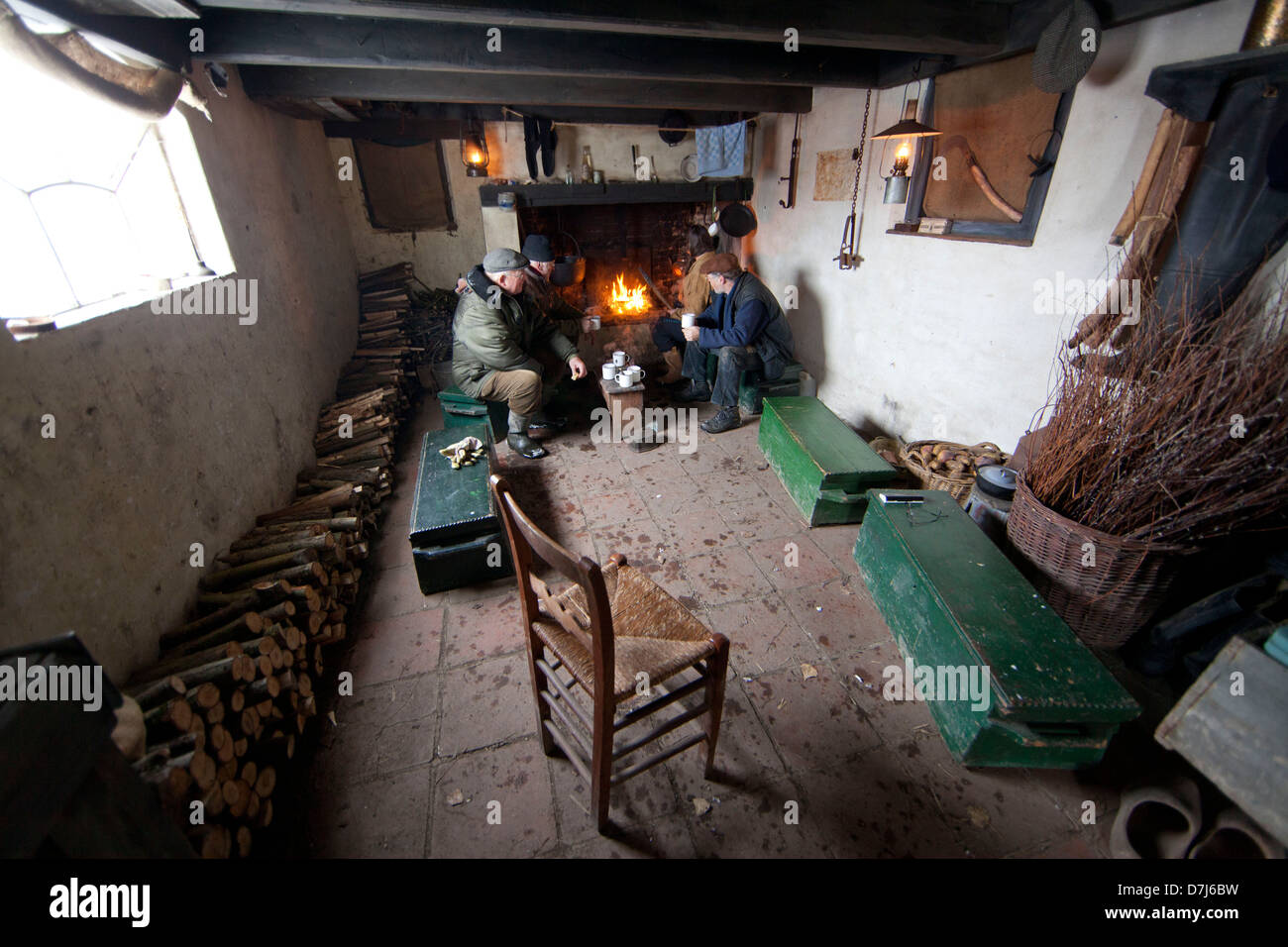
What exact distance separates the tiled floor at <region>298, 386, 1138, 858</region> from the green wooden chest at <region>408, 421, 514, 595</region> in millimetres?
145

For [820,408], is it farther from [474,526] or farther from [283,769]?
[283,769]

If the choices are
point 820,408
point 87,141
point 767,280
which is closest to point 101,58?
point 87,141

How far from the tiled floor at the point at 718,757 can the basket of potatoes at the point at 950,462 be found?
2.98ft

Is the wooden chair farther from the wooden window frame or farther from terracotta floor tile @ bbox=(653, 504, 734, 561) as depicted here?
the wooden window frame

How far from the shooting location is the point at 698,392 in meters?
6.36

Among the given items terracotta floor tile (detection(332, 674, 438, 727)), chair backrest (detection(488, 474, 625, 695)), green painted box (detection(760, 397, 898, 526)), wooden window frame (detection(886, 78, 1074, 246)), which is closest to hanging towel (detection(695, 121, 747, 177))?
wooden window frame (detection(886, 78, 1074, 246))

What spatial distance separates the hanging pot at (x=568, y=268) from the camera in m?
7.28

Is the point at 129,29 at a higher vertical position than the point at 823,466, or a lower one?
higher

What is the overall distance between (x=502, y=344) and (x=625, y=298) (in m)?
3.48

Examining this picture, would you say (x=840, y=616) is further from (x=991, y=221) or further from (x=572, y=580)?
(x=991, y=221)

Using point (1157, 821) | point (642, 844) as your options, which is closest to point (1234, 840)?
point (1157, 821)

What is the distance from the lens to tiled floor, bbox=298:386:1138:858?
218cm

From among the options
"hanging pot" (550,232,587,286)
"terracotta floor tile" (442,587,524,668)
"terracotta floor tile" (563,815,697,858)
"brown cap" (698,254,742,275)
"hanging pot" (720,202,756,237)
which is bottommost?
"terracotta floor tile" (563,815,697,858)

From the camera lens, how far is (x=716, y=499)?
447cm
